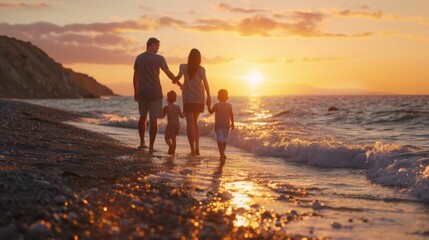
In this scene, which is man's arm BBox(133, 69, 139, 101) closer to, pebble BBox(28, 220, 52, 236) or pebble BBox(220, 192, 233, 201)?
pebble BBox(220, 192, 233, 201)

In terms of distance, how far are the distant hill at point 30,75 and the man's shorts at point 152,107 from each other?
91.3 meters

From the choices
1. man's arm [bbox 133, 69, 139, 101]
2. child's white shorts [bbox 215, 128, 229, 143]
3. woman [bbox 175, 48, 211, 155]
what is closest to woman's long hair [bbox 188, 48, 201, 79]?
woman [bbox 175, 48, 211, 155]

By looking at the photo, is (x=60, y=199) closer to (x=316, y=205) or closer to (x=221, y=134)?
(x=316, y=205)

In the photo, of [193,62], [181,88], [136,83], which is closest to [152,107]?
[136,83]

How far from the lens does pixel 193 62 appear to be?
9953mm

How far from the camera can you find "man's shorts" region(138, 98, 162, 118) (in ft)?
32.7

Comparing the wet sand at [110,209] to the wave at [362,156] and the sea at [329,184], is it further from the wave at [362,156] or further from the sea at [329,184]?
the wave at [362,156]

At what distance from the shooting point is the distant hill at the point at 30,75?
3922 inches

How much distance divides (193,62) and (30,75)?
107288 mm

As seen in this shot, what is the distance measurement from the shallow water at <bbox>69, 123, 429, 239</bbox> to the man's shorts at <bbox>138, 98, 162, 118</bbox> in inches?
48.0

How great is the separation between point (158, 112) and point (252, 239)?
6.42 metres

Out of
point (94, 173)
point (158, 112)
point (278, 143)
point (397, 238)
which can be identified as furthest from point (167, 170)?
point (278, 143)

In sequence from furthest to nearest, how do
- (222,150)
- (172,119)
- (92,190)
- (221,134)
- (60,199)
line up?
(172,119) < (221,134) < (222,150) < (92,190) < (60,199)

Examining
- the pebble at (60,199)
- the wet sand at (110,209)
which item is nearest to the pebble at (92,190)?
the wet sand at (110,209)
